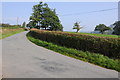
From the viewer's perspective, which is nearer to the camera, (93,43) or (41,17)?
(93,43)

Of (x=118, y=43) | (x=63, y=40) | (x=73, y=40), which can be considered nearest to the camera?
(x=118, y=43)

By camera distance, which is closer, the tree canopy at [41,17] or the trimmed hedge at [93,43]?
the trimmed hedge at [93,43]

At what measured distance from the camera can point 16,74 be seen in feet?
15.9

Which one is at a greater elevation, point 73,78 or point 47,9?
point 47,9

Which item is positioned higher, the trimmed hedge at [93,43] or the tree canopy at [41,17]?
the tree canopy at [41,17]

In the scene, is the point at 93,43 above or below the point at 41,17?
below

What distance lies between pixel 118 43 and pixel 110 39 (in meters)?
0.74

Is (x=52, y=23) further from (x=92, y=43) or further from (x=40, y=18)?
(x=92, y=43)

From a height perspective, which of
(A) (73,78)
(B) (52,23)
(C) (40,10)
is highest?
(C) (40,10)

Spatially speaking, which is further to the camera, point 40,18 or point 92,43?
point 40,18

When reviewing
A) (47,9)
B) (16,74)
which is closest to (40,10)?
(47,9)

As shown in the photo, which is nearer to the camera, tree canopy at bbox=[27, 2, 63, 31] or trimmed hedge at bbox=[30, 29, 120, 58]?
trimmed hedge at bbox=[30, 29, 120, 58]

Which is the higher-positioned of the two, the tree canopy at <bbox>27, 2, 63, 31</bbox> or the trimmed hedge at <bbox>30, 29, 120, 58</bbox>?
the tree canopy at <bbox>27, 2, 63, 31</bbox>

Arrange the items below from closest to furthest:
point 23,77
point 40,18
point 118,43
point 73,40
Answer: point 23,77 < point 118,43 < point 73,40 < point 40,18
